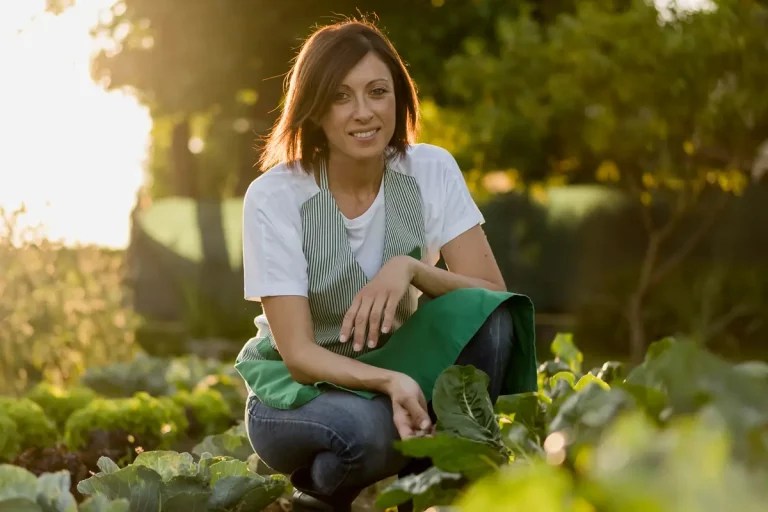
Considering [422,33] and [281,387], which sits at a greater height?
[422,33]

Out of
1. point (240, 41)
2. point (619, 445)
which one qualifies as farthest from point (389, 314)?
point (240, 41)

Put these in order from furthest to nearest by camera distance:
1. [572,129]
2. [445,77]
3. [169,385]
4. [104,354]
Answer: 1. [445,77]
2. [572,129]
3. [104,354]
4. [169,385]

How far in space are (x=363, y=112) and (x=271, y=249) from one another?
0.42 meters

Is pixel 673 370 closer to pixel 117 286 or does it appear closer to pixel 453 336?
pixel 453 336

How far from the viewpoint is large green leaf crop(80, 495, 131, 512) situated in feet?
6.17

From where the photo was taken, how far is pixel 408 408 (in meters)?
2.50

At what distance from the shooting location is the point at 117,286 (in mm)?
7355

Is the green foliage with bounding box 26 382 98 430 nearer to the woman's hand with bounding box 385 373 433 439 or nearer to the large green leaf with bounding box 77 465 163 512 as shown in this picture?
the large green leaf with bounding box 77 465 163 512

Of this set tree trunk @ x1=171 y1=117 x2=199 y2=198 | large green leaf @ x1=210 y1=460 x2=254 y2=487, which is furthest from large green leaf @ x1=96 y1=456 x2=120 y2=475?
tree trunk @ x1=171 y1=117 x2=199 y2=198

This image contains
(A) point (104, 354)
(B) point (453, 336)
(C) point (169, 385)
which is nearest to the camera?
(B) point (453, 336)

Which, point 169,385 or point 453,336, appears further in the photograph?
point 169,385

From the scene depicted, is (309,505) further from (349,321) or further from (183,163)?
(183,163)

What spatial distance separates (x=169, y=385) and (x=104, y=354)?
1318 mm

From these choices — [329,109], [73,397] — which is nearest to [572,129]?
[73,397]
